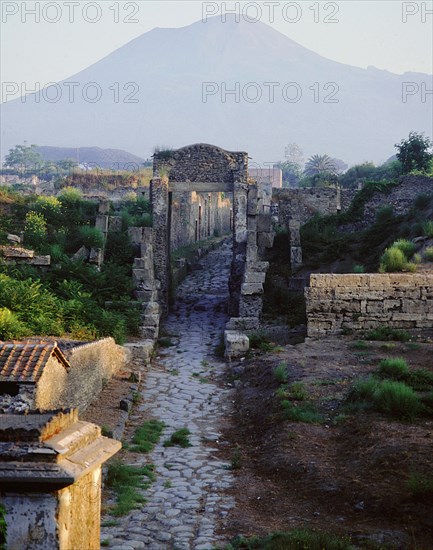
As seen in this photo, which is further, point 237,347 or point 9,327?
point 237,347

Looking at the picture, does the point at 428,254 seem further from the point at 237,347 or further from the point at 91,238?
the point at 91,238

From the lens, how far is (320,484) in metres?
9.10

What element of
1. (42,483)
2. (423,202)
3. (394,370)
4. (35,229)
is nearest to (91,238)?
(35,229)

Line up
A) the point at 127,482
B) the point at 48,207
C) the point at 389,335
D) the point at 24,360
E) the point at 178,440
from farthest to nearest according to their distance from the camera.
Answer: the point at 48,207
the point at 389,335
the point at 178,440
the point at 24,360
the point at 127,482

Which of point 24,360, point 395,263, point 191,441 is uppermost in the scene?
point 395,263

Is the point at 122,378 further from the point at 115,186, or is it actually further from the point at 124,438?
the point at 115,186

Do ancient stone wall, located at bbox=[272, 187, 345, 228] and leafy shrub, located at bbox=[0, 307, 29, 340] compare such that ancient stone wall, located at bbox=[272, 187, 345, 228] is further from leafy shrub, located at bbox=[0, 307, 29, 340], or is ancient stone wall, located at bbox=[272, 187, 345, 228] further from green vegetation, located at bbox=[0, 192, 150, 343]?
leafy shrub, located at bbox=[0, 307, 29, 340]

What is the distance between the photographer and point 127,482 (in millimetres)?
9633

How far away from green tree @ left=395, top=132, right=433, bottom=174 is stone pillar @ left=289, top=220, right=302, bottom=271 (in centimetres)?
1886

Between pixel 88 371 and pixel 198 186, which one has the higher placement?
pixel 198 186

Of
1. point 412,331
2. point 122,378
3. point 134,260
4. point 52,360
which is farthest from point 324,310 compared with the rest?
point 52,360

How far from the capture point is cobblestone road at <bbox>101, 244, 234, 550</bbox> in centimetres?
815

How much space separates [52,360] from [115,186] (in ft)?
121

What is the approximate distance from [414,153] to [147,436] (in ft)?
109
